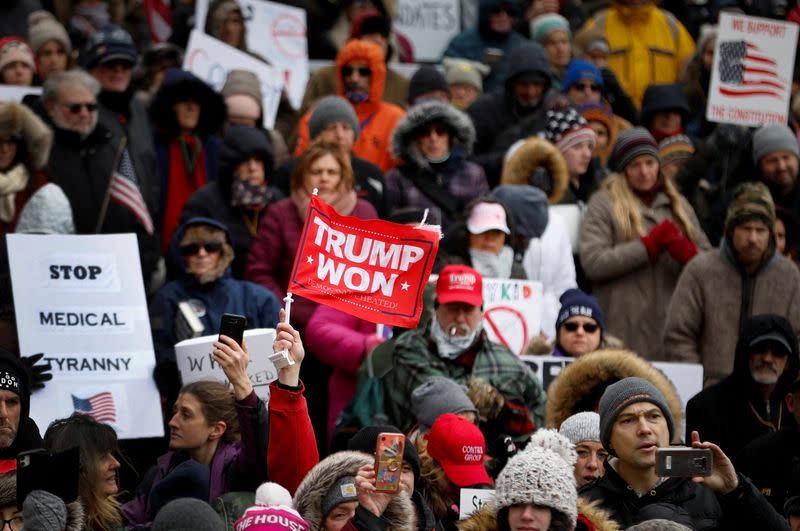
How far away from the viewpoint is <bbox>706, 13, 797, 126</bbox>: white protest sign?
14516 mm

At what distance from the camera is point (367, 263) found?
8430mm

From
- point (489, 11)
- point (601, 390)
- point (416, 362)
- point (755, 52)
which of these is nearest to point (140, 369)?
point (416, 362)

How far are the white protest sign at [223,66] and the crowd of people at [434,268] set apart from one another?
273 mm

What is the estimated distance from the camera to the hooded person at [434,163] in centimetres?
1255

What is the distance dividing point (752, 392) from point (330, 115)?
13.7ft

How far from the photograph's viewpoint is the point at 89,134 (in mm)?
12141

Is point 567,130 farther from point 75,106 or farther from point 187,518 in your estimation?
point 187,518

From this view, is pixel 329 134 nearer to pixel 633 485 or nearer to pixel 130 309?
pixel 130 309

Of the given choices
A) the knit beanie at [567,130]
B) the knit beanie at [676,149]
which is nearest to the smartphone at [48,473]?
the knit beanie at [567,130]

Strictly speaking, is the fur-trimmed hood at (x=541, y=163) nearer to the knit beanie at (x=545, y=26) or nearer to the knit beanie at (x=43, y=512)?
the knit beanie at (x=545, y=26)

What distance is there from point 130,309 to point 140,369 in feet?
1.25

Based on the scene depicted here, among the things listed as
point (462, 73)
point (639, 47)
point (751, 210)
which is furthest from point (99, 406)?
point (639, 47)

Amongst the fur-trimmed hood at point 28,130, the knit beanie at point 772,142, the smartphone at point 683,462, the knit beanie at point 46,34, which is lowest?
the smartphone at point 683,462

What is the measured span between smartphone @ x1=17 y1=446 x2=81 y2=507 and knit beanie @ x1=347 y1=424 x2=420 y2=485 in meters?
1.57
